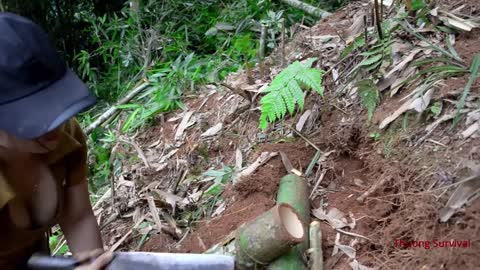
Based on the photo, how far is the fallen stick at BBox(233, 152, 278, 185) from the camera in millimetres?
3014

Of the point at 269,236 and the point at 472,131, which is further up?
the point at 472,131

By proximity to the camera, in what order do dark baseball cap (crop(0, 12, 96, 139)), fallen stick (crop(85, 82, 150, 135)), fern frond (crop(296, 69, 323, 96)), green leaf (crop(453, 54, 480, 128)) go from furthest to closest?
fallen stick (crop(85, 82, 150, 135)) < fern frond (crop(296, 69, 323, 96)) < green leaf (crop(453, 54, 480, 128)) < dark baseball cap (crop(0, 12, 96, 139))

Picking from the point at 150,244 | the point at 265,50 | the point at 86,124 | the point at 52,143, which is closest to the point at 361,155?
the point at 150,244

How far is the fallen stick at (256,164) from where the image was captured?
3.01 meters

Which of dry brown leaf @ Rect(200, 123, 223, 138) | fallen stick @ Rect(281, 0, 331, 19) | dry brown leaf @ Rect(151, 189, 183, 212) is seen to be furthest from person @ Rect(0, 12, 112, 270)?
fallen stick @ Rect(281, 0, 331, 19)

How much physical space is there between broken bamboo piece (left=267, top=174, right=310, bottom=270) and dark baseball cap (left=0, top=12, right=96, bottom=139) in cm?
96

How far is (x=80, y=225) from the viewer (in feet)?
8.55

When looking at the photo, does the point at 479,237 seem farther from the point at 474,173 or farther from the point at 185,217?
the point at 185,217

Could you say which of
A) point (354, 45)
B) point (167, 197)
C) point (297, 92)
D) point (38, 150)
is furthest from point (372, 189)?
point (38, 150)

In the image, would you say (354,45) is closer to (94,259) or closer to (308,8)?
(94,259)

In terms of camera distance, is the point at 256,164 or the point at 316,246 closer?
the point at 316,246

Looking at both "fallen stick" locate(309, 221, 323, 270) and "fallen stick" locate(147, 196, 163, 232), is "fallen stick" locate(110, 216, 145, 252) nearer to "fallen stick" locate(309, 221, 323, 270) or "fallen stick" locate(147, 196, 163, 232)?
"fallen stick" locate(147, 196, 163, 232)

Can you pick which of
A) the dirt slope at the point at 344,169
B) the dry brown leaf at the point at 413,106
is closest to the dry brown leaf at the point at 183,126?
the dirt slope at the point at 344,169

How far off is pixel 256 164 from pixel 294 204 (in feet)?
1.83
